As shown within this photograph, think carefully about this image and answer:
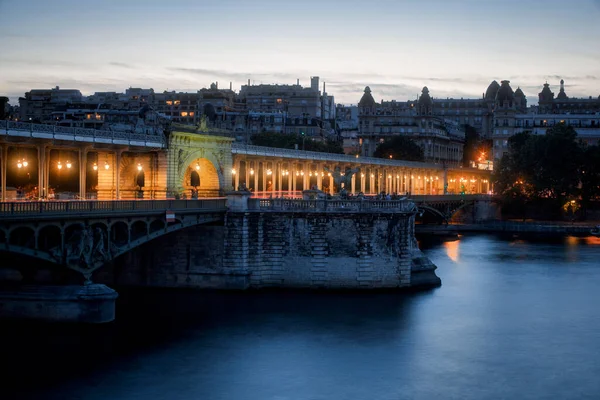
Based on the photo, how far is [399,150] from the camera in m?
180

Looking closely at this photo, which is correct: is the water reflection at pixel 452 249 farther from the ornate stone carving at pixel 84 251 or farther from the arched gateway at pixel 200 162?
the ornate stone carving at pixel 84 251

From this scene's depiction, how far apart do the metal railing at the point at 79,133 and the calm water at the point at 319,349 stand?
10981 millimetres

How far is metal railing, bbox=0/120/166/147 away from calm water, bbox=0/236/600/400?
36.0ft

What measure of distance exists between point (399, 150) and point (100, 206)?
5240 inches

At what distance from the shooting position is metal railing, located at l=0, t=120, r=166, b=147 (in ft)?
173

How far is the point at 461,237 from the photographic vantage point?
122m

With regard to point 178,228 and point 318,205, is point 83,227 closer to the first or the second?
point 178,228

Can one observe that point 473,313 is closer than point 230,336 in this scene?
No

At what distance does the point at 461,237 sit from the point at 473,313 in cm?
6437

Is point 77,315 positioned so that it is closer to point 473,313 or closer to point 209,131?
point 473,313

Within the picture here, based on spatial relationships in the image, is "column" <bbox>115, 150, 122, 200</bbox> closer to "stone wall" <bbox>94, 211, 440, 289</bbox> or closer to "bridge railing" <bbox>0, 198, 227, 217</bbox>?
"stone wall" <bbox>94, 211, 440, 289</bbox>

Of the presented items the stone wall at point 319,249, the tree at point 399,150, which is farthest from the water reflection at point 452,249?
the tree at point 399,150

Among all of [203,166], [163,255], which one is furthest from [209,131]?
[163,255]

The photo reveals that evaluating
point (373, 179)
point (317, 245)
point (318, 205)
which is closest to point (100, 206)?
point (317, 245)
